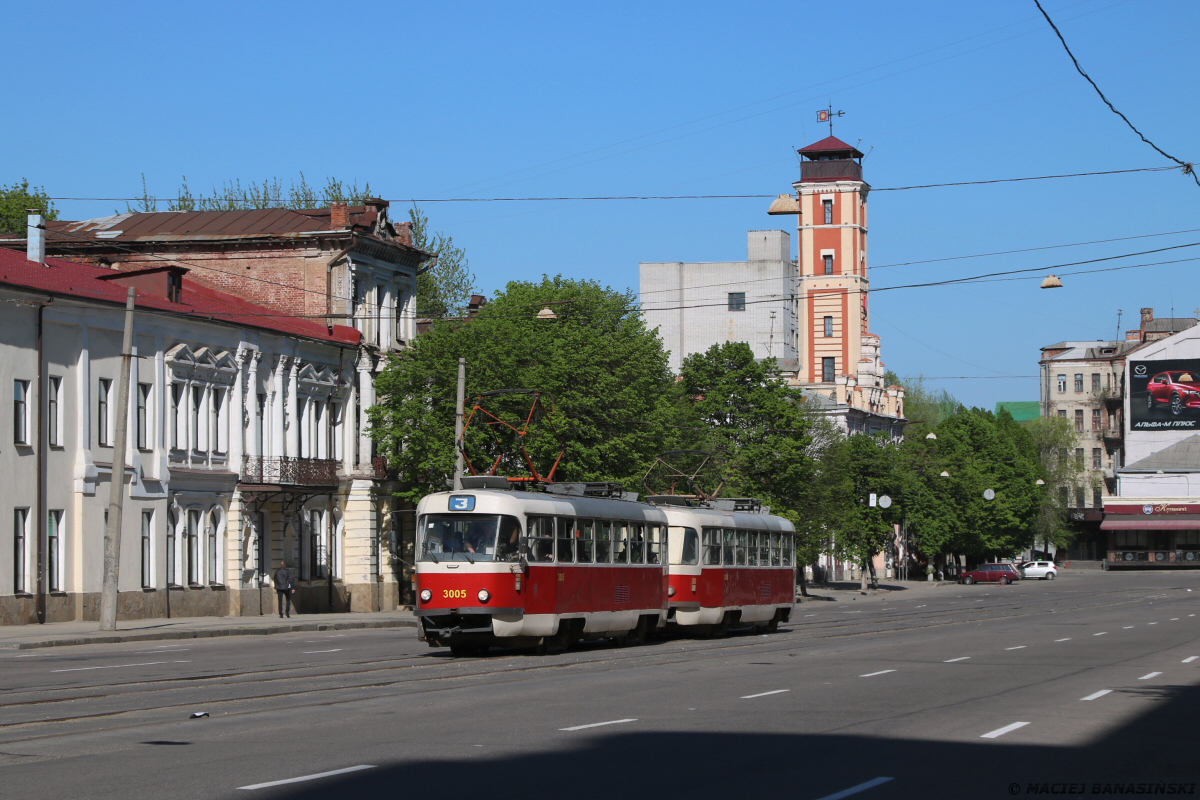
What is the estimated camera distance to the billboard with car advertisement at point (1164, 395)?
397ft

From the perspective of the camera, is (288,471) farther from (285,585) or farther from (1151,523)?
(1151,523)

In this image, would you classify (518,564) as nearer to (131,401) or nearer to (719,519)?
(719,519)

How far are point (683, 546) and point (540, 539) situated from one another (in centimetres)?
700

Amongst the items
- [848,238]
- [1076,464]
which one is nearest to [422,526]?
[848,238]

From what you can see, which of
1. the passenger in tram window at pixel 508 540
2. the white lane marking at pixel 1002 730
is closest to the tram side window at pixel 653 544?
the passenger in tram window at pixel 508 540

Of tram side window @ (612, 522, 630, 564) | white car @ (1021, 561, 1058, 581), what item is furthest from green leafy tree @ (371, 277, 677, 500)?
white car @ (1021, 561, 1058, 581)

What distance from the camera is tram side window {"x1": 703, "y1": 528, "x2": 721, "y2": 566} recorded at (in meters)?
33.7

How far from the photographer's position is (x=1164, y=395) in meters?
122

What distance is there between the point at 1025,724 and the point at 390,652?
13972mm

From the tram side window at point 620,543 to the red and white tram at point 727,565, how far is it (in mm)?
2647

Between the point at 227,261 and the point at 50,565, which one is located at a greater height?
the point at 227,261

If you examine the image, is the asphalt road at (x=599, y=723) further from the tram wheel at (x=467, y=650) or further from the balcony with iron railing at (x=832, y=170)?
the balcony with iron railing at (x=832, y=170)

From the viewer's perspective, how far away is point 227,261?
53250 millimetres

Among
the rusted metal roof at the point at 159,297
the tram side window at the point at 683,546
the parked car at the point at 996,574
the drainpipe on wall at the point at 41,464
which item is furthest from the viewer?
the parked car at the point at 996,574
